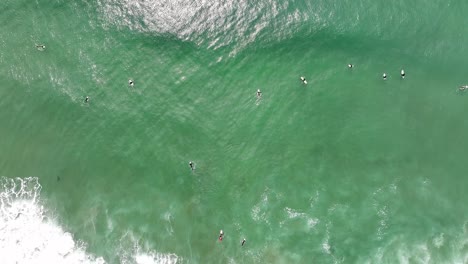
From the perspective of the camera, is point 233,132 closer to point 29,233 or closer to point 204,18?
point 204,18

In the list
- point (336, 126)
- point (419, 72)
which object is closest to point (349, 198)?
point (336, 126)

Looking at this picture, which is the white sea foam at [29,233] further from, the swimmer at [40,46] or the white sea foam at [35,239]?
the swimmer at [40,46]

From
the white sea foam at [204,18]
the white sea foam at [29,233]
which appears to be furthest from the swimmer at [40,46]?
the white sea foam at [29,233]

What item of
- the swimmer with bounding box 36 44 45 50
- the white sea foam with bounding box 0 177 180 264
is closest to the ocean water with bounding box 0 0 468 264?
the white sea foam with bounding box 0 177 180 264

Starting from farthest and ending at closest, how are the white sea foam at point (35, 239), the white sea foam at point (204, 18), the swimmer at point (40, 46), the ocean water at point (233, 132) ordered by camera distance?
the white sea foam at point (204, 18)
the swimmer at point (40, 46)
the ocean water at point (233, 132)
the white sea foam at point (35, 239)

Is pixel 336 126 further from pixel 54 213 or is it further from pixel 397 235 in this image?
pixel 54 213

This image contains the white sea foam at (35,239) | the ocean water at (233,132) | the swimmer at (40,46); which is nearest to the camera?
the white sea foam at (35,239)

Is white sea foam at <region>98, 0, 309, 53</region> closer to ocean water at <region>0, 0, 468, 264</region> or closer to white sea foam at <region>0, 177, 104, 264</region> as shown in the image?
ocean water at <region>0, 0, 468, 264</region>
